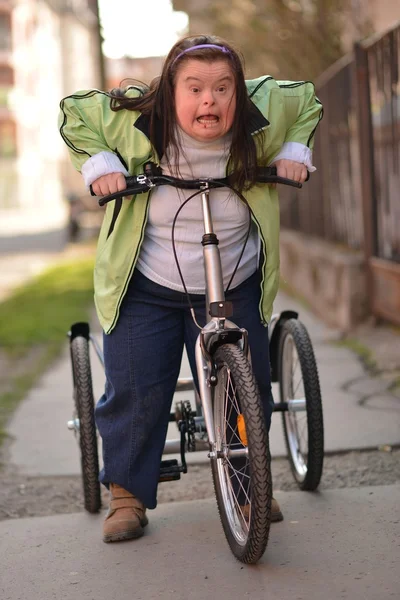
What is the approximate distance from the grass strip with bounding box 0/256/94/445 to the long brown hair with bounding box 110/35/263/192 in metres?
2.53

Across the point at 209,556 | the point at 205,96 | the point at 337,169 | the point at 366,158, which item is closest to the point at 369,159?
the point at 366,158

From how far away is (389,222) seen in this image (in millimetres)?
6988

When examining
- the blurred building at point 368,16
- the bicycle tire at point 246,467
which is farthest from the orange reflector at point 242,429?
the blurred building at point 368,16

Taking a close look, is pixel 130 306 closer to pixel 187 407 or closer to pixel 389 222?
pixel 187 407

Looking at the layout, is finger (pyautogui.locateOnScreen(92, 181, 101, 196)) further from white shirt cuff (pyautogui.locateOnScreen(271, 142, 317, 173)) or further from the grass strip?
the grass strip

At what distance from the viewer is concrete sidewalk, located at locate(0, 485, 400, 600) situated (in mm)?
3172

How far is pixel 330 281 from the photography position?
8.02m

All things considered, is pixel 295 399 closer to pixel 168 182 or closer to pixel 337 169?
pixel 168 182

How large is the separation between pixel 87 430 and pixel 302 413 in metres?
0.90

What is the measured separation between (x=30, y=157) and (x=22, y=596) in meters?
71.9

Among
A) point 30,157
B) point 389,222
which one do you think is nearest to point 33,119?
point 30,157

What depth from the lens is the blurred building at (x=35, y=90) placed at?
54469 millimetres

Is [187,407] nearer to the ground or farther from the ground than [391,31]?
nearer to the ground

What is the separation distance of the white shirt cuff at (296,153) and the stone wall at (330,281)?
2.53 meters
